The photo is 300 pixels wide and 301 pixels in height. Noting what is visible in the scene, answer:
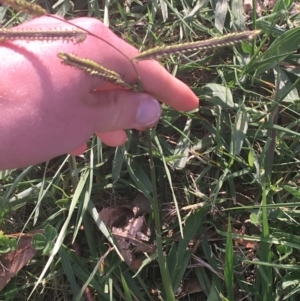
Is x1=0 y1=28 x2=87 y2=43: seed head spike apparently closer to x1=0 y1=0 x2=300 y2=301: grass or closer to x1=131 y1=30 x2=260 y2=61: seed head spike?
x1=131 y1=30 x2=260 y2=61: seed head spike

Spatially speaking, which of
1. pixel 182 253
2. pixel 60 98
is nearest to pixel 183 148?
pixel 182 253

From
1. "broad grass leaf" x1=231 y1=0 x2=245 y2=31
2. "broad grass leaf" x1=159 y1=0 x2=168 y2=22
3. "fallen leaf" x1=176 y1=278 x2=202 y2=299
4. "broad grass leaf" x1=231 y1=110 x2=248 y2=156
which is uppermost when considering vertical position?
"broad grass leaf" x1=159 y1=0 x2=168 y2=22

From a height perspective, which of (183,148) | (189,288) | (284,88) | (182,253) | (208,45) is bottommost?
(189,288)

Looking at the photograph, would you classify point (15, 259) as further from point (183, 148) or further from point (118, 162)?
point (183, 148)

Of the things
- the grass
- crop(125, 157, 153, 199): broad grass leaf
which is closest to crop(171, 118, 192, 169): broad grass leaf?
the grass

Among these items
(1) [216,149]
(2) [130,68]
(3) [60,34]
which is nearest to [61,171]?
(1) [216,149]

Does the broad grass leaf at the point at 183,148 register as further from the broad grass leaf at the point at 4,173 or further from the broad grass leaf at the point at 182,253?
the broad grass leaf at the point at 4,173
